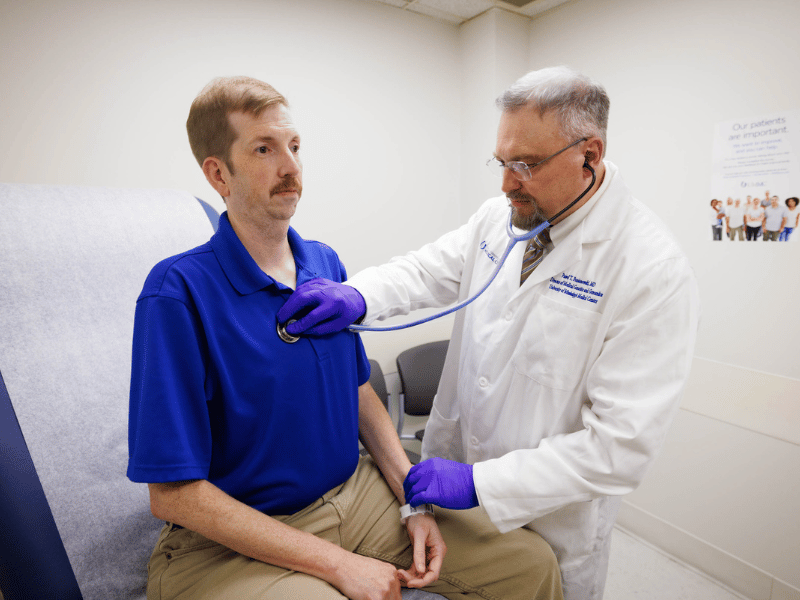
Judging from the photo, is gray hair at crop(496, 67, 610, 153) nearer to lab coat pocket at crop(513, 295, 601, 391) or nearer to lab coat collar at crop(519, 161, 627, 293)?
lab coat collar at crop(519, 161, 627, 293)

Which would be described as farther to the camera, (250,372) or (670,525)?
(670,525)

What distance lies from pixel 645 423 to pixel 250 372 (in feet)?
2.72

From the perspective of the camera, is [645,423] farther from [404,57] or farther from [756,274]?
[404,57]

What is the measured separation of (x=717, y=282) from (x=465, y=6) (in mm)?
1723

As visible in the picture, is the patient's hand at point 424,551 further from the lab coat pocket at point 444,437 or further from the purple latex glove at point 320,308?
the purple latex glove at point 320,308

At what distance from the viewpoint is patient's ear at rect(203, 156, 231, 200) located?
1011mm

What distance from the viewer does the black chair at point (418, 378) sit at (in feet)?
7.93

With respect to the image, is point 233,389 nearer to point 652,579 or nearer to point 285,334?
point 285,334

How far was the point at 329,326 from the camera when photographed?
1.10 metres

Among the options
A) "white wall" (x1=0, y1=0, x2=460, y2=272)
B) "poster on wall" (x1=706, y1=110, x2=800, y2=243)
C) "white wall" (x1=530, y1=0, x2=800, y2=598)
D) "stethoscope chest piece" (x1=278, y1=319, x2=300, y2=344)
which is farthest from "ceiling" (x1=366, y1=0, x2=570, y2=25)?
"stethoscope chest piece" (x1=278, y1=319, x2=300, y2=344)

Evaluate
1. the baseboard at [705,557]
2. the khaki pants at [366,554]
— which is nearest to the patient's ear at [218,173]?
the khaki pants at [366,554]

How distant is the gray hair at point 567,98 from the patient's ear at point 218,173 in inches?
26.3

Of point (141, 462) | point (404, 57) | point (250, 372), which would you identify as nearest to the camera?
point (141, 462)

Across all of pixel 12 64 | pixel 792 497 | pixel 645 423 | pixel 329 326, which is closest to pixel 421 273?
pixel 329 326
